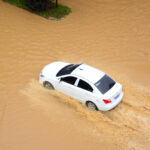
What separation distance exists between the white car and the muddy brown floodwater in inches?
16.0

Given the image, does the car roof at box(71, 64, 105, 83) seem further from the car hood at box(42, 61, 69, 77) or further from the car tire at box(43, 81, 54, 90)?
the car tire at box(43, 81, 54, 90)

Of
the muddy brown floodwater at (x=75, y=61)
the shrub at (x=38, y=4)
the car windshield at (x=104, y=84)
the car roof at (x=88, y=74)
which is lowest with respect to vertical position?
the muddy brown floodwater at (x=75, y=61)

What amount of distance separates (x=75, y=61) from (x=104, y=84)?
3941 millimetres

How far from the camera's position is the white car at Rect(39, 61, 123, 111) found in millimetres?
11445

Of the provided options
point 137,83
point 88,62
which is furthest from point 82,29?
point 137,83

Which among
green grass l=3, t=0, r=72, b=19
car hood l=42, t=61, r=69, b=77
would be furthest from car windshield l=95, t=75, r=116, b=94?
green grass l=3, t=0, r=72, b=19

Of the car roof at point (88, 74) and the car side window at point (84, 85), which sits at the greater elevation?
the car roof at point (88, 74)

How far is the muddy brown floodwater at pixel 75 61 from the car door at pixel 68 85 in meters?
0.28

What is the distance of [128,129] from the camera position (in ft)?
36.6

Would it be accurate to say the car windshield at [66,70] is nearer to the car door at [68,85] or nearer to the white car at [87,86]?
the white car at [87,86]

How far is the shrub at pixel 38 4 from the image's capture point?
19.3 m

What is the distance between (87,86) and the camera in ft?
38.2

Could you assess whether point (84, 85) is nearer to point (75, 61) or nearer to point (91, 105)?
point (91, 105)

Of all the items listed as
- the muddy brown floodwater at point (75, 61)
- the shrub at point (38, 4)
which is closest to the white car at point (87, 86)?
the muddy brown floodwater at point (75, 61)
